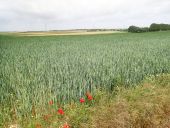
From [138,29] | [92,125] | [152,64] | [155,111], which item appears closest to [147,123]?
[155,111]

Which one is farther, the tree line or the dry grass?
the tree line

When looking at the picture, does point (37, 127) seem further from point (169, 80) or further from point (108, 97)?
point (169, 80)

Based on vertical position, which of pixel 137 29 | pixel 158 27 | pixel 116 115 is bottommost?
pixel 137 29

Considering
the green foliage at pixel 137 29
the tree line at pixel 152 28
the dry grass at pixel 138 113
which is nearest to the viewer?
the dry grass at pixel 138 113

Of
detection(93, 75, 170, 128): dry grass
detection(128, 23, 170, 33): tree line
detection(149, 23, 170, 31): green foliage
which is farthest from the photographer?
detection(149, 23, 170, 31): green foliage

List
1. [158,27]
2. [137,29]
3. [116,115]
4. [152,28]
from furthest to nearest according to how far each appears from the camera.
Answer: [158,27] < [152,28] < [137,29] < [116,115]

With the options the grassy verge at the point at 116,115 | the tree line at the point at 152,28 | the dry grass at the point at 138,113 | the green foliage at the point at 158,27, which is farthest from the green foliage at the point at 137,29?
the dry grass at the point at 138,113

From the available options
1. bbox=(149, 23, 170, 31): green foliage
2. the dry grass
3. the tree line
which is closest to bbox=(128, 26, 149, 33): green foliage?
the tree line

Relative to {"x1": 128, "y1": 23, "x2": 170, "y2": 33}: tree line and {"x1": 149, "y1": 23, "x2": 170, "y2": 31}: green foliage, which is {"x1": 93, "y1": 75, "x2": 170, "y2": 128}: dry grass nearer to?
{"x1": 128, "y1": 23, "x2": 170, "y2": 33}: tree line

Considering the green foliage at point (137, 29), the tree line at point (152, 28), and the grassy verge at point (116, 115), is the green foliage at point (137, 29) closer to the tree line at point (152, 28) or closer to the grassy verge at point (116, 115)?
the tree line at point (152, 28)

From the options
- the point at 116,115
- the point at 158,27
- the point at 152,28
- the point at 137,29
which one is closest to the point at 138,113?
the point at 116,115

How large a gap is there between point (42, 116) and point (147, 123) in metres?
2.39

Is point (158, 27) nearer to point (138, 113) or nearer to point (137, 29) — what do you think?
point (137, 29)

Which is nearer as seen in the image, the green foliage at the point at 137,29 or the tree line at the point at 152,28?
the green foliage at the point at 137,29
